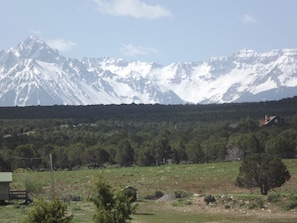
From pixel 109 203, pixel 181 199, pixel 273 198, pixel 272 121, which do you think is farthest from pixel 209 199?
pixel 272 121

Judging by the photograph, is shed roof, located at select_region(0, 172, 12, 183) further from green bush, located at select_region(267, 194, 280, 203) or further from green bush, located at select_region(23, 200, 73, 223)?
green bush, located at select_region(23, 200, 73, 223)

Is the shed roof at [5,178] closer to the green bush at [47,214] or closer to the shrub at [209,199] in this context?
the shrub at [209,199]

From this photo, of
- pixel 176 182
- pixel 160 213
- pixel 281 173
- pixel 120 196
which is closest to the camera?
pixel 120 196

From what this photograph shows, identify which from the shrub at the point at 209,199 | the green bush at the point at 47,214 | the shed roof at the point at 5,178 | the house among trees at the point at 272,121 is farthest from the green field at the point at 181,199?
the house among trees at the point at 272,121

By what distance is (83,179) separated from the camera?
82812 millimetres

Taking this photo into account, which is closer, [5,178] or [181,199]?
[181,199]

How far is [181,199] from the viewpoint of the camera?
55875 mm

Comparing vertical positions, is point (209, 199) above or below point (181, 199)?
above

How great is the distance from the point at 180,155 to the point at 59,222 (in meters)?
94.6

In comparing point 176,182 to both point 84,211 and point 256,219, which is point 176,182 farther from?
point 256,219

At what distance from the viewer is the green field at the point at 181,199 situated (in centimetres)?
4425

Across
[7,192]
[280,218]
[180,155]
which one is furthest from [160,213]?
[180,155]

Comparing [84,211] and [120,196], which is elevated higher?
[120,196]

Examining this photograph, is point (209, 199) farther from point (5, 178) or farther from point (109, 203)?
point (109, 203)
